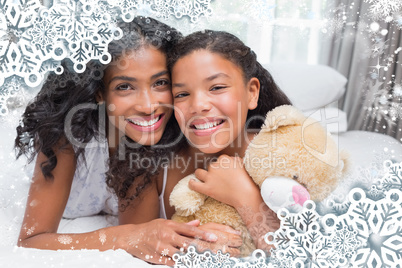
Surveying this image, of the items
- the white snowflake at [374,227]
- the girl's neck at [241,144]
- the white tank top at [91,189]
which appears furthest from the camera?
the white tank top at [91,189]

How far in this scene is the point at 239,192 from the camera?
2.43 ft

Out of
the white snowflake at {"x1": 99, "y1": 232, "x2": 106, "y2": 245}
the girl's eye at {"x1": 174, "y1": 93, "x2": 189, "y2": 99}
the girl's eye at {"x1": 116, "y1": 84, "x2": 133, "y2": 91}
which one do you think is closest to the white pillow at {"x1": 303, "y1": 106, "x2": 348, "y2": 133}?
the girl's eye at {"x1": 174, "y1": 93, "x2": 189, "y2": 99}

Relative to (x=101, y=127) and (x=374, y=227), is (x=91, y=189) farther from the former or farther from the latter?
(x=374, y=227)

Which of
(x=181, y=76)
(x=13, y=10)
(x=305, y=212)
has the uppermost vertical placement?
(x=13, y=10)

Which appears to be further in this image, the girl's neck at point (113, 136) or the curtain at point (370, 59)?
the girl's neck at point (113, 136)

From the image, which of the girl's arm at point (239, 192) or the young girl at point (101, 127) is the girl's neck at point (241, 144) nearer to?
the girl's arm at point (239, 192)

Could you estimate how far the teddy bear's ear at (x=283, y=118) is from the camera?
717mm

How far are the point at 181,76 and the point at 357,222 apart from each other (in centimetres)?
37

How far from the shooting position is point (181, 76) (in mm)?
727

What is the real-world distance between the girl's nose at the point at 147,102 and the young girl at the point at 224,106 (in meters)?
0.04

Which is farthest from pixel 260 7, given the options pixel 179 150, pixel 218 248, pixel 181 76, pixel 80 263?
pixel 80 263

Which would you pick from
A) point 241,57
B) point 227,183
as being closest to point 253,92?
point 241,57

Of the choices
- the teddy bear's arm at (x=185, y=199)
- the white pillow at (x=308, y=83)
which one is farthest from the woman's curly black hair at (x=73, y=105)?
the white pillow at (x=308, y=83)

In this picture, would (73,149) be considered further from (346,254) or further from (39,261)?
(346,254)
